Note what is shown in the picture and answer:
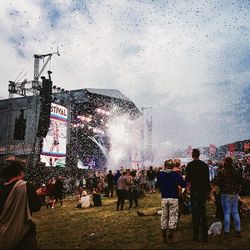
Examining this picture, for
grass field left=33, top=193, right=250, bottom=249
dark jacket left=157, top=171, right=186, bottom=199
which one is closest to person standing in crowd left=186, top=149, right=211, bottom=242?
dark jacket left=157, top=171, right=186, bottom=199

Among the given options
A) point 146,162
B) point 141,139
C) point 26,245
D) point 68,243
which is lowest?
point 68,243

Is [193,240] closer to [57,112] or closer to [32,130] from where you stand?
[57,112]

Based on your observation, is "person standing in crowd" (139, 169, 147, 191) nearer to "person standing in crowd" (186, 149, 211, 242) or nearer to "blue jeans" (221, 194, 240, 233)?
"blue jeans" (221, 194, 240, 233)

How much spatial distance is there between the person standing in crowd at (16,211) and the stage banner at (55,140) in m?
24.3

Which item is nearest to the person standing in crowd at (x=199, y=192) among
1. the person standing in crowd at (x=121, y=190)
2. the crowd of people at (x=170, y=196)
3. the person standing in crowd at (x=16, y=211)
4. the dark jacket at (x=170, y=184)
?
the crowd of people at (x=170, y=196)

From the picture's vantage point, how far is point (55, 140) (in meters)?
29.8

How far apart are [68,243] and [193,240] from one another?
10.5 feet

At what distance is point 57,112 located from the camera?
1172 inches

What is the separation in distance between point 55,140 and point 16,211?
26239 mm

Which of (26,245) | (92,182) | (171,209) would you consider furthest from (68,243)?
(92,182)

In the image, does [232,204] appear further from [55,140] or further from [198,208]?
[55,140]

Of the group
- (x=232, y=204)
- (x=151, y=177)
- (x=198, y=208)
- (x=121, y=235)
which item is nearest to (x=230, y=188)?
(x=232, y=204)

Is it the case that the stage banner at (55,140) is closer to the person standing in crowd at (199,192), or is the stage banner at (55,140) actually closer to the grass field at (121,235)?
the grass field at (121,235)

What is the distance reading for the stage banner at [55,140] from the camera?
2848 centimetres
